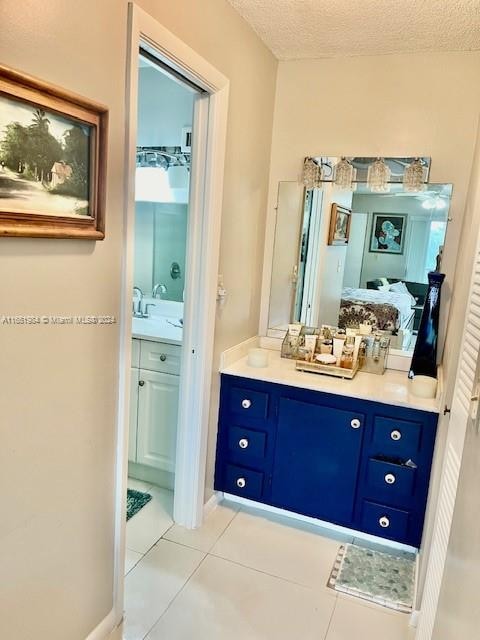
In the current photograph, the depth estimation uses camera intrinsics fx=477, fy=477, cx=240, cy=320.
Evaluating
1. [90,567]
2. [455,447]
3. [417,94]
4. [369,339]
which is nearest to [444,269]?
[369,339]

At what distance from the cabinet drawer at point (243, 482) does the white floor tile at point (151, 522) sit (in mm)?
346

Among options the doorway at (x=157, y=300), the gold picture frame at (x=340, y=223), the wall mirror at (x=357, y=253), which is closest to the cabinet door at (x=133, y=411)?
the doorway at (x=157, y=300)

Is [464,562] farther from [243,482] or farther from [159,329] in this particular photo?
[159,329]

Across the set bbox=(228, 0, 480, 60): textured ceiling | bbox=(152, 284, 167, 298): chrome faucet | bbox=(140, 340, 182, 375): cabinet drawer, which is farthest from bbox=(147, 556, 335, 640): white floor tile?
bbox=(228, 0, 480, 60): textured ceiling

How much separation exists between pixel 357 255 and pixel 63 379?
184 cm

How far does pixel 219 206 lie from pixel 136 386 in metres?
1.14

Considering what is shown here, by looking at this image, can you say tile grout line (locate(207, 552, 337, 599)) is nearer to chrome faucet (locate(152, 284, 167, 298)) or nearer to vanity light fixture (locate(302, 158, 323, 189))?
chrome faucet (locate(152, 284, 167, 298))

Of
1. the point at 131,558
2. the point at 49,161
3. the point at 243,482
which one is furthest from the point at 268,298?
the point at 49,161

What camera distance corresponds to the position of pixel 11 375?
1.23 m

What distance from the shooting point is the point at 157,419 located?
105 inches

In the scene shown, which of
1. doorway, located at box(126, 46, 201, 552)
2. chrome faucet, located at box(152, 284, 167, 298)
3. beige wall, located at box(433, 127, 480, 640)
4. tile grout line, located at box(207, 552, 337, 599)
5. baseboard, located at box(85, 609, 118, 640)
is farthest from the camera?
chrome faucet, located at box(152, 284, 167, 298)

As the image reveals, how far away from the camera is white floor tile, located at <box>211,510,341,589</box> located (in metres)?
2.20

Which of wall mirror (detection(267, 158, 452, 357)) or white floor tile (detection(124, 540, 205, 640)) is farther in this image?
wall mirror (detection(267, 158, 452, 357))

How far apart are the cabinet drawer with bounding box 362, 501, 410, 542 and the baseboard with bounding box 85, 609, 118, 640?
123 centimetres
